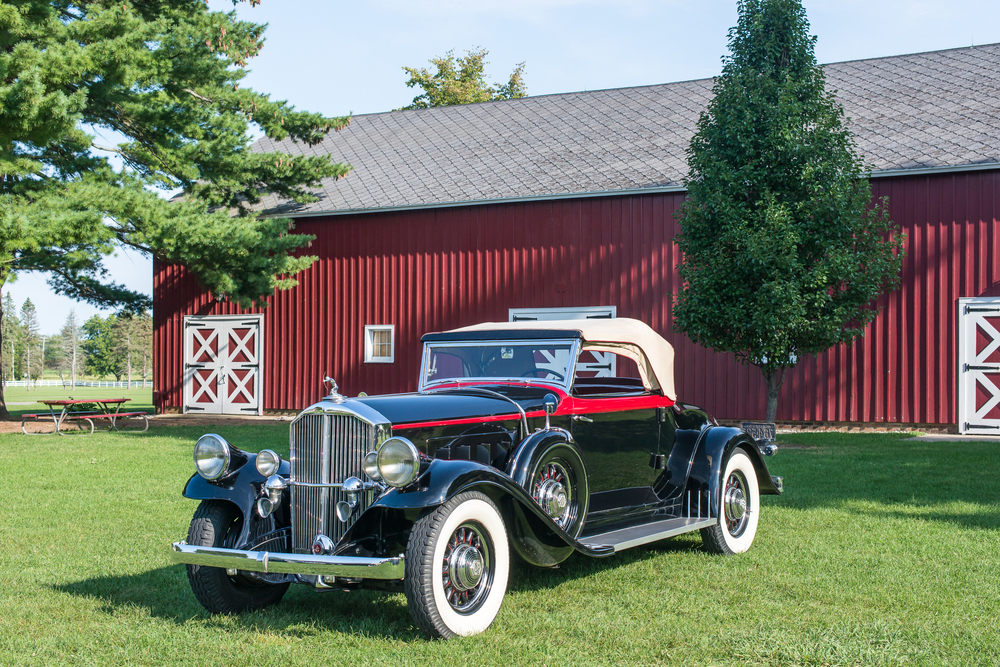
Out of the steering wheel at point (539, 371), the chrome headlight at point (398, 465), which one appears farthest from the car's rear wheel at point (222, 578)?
the steering wheel at point (539, 371)

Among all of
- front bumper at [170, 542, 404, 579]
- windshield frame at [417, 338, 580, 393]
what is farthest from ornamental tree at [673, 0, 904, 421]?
front bumper at [170, 542, 404, 579]

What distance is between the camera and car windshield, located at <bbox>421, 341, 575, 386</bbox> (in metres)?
5.92

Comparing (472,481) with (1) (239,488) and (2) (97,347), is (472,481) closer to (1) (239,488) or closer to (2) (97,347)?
(1) (239,488)

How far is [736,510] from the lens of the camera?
657cm

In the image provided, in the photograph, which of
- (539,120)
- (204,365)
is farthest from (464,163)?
(204,365)

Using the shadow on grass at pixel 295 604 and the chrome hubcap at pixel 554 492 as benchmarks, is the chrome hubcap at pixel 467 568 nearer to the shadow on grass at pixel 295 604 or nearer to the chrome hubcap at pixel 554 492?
the shadow on grass at pixel 295 604

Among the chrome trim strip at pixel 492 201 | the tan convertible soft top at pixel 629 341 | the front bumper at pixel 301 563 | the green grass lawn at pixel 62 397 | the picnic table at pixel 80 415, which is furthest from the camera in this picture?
the green grass lawn at pixel 62 397

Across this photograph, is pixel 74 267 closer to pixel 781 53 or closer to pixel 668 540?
pixel 781 53

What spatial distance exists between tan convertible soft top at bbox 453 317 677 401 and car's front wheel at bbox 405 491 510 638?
1.89 m

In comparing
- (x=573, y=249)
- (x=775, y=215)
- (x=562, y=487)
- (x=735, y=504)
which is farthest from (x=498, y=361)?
(x=573, y=249)

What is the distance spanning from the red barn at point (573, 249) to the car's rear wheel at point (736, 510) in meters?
9.44

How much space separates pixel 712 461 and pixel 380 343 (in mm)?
13095

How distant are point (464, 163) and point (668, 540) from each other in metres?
13.7

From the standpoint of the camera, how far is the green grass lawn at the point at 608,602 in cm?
411
